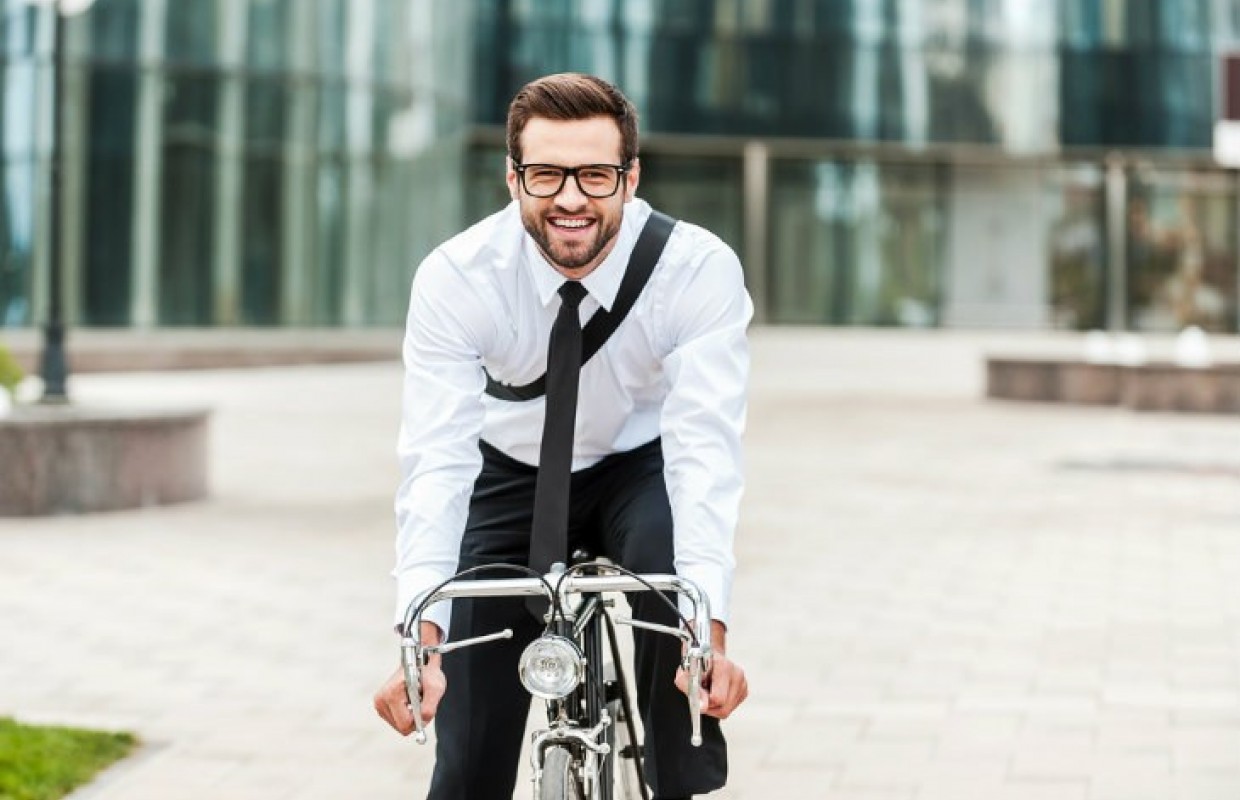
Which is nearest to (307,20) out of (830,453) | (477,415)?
(830,453)

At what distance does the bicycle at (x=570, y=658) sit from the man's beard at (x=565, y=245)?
0.47 m

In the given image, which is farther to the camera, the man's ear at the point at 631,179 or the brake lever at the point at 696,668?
the man's ear at the point at 631,179

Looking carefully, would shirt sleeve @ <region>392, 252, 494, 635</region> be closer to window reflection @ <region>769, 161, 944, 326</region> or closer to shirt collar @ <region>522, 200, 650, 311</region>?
shirt collar @ <region>522, 200, 650, 311</region>

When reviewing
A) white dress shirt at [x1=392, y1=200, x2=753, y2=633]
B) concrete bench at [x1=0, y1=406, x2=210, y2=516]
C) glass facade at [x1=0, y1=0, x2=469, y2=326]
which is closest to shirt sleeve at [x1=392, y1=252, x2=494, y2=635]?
white dress shirt at [x1=392, y1=200, x2=753, y2=633]

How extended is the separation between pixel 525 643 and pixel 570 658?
823 mm

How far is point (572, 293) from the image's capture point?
3559mm

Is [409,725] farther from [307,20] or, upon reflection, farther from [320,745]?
[307,20]

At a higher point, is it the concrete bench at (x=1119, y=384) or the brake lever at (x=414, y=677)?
the concrete bench at (x=1119, y=384)

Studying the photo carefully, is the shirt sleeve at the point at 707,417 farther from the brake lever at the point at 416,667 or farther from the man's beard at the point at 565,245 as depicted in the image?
the brake lever at the point at 416,667

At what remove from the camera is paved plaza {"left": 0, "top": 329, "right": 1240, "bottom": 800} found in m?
6.14

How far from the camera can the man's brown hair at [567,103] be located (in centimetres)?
326

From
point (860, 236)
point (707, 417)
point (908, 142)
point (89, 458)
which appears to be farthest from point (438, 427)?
point (860, 236)

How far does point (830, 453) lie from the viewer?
1686 cm

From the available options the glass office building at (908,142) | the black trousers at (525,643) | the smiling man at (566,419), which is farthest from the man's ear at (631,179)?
the glass office building at (908,142)
